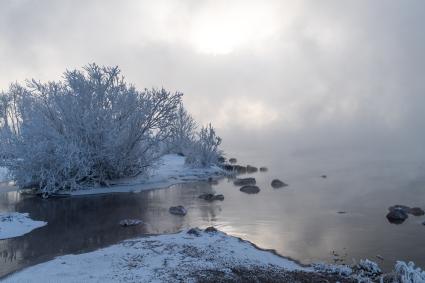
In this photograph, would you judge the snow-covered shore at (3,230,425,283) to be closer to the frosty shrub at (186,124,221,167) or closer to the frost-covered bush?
the frost-covered bush

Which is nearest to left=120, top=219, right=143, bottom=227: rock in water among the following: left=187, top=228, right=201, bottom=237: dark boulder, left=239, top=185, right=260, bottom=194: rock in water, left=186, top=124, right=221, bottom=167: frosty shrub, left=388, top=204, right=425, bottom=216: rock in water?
left=187, top=228, right=201, bottom=237: dark boulder

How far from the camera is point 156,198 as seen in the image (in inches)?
1051

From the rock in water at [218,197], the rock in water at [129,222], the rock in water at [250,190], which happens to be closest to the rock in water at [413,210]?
the rock in water at [218,197]

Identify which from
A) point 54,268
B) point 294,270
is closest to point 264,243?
point 294,270

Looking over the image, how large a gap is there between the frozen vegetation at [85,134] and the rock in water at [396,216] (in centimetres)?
1875

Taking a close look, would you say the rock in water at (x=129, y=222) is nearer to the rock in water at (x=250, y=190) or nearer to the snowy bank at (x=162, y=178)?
the snowy bank at (x=162, y=178)

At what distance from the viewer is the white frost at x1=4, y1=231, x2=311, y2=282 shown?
10.9 meters

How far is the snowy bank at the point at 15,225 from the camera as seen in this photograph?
54.7 feet

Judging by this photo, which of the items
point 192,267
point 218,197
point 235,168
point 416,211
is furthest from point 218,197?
point 235,168

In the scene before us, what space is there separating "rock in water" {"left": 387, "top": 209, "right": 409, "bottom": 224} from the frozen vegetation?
61.5 feet

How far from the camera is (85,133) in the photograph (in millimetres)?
31172

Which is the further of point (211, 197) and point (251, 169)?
point (251, 169)

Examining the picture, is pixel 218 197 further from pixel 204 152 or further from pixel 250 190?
pixel 204 152

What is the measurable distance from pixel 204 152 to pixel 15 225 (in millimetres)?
28938
